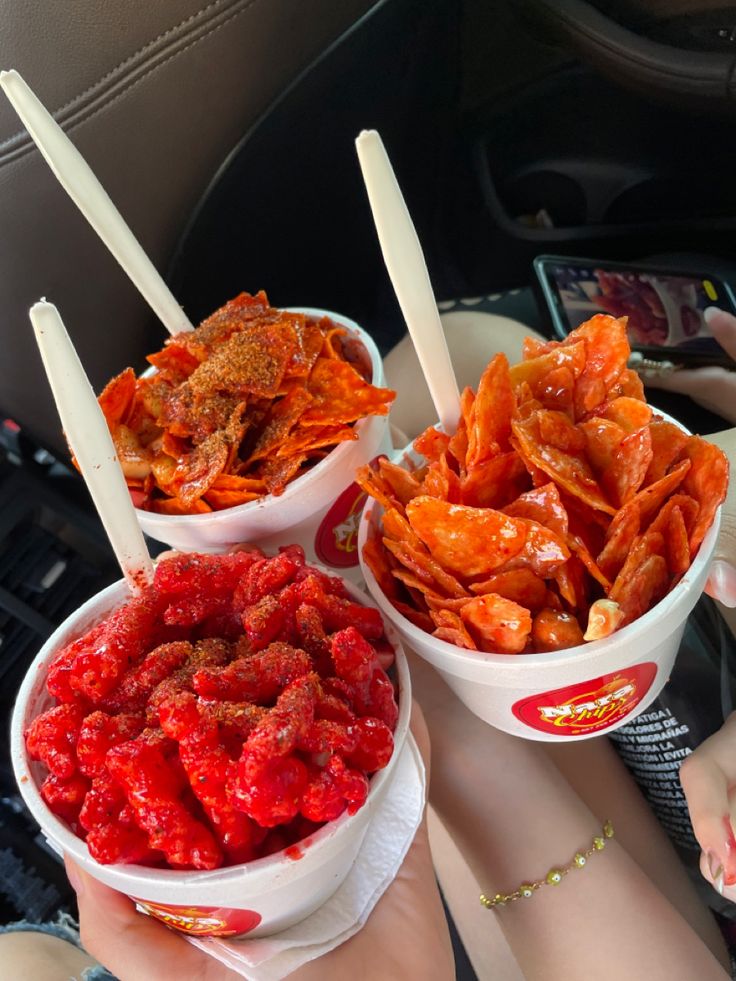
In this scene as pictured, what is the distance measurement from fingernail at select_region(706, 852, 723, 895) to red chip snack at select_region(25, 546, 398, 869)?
11.6 inches

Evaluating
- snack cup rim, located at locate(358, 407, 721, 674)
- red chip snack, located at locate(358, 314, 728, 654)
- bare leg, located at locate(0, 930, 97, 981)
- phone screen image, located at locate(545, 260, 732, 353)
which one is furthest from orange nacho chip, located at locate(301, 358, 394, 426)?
bare leg, located at locate(0, 930, 97, 981)

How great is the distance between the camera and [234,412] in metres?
0.83

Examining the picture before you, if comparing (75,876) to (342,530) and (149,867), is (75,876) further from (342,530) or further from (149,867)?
(342,530)

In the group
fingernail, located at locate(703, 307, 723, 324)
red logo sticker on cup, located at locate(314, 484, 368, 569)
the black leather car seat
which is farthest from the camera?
fingernail, located at locate(703, 307, 723, 324)

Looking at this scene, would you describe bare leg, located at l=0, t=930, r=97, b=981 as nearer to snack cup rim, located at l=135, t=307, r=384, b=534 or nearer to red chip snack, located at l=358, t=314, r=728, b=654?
snack cup rim, located at l=135, t=307, r=384, b=534

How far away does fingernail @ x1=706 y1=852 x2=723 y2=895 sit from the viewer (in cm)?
70

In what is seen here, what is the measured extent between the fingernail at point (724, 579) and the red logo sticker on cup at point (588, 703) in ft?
0.28

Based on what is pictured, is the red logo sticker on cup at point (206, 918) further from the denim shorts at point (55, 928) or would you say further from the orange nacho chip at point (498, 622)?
the denim shorts at point (55, 928)

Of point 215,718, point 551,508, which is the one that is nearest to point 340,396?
point 551,508

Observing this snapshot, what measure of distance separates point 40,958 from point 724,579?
2.83 feet

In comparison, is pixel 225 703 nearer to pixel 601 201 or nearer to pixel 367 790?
pixel 367 790

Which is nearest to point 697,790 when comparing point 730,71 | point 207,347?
point 207,347

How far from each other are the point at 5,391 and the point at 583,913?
3.13 feet

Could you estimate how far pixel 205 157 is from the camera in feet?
3.86
